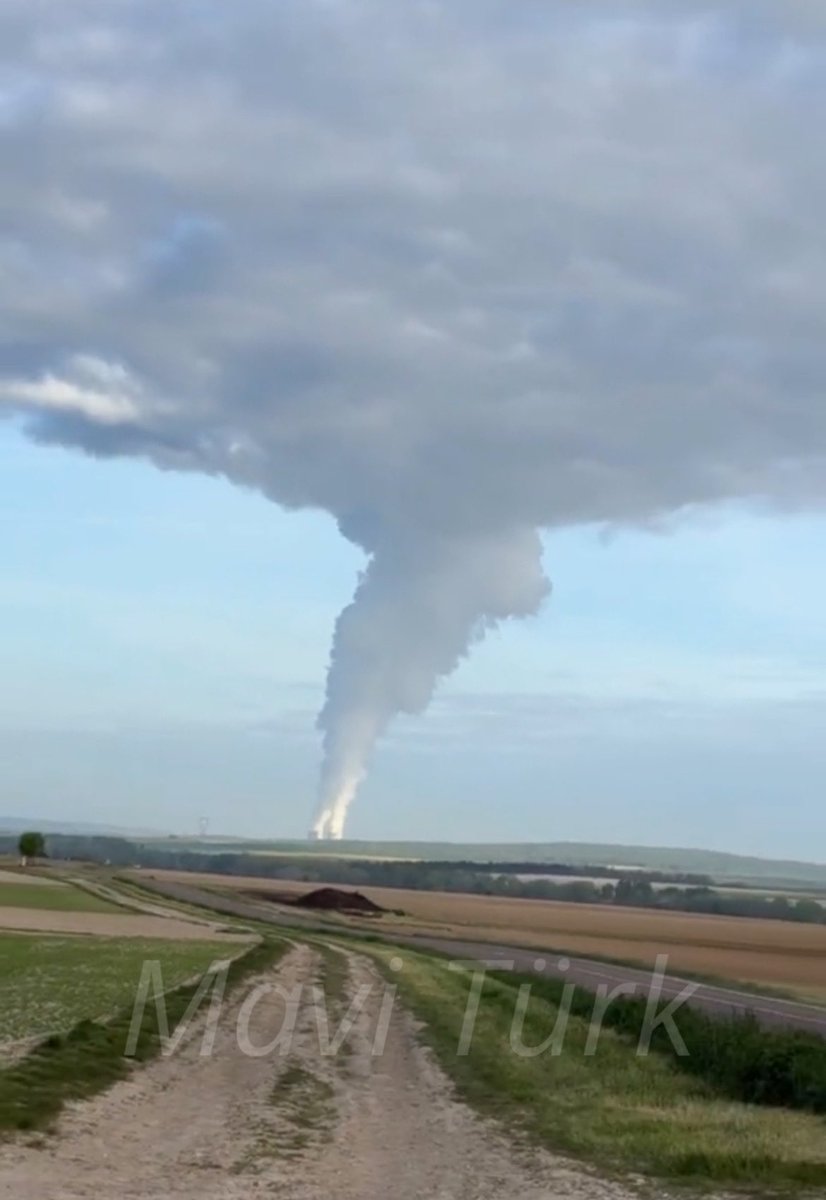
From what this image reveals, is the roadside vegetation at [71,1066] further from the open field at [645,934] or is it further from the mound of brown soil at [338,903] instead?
the mound of brown soil at [338,903]

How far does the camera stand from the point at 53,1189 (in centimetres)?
1441

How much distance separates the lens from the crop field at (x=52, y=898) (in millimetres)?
99000

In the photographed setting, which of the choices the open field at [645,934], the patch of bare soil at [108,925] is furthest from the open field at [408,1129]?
the patch of bare soil at [108,925]

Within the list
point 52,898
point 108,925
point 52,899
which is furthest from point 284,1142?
point 52,898

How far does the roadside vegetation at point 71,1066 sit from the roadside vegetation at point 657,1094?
16.3 feet

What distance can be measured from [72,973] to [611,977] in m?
24.5

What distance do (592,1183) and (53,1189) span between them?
5.27 m

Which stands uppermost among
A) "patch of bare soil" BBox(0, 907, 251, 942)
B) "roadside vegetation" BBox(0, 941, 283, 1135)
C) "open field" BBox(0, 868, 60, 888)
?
"roadside vegetation" BBox(0, 941, 283, 1135)

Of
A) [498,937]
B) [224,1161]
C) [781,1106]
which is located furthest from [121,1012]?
[498,937]

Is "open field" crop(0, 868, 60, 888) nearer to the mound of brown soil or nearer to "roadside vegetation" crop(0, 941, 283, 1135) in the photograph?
the mound of brown soil

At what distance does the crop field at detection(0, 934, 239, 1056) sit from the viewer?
30.4 meters

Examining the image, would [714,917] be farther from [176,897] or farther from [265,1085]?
[265,1085]

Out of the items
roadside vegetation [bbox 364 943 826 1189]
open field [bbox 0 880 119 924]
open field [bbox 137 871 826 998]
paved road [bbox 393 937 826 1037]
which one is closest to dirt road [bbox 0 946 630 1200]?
roadside vegetation [bbox 364 943 826 1189]

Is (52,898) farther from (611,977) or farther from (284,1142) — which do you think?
(284,1142)
